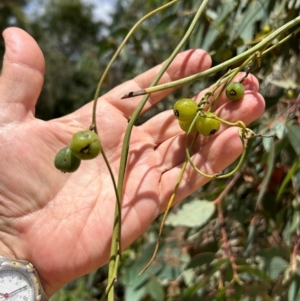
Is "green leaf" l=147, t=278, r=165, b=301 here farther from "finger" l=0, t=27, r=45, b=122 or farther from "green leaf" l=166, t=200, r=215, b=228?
"finger" l=0, t=27, r=45, b=122

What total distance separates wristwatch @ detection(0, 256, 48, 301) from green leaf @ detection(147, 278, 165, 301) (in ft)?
1.44

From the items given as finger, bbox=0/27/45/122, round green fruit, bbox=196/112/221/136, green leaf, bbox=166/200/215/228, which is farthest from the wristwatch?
round green fruit, bbox=196/112/221/136

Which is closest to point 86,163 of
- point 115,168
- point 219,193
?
point 115,168

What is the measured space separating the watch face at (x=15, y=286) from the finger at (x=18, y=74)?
467 mm

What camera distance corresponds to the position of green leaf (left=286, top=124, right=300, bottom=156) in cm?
147

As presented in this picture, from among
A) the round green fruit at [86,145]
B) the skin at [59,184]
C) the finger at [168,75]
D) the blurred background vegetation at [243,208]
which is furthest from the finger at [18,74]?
the blurred background vegetation at [243,208]

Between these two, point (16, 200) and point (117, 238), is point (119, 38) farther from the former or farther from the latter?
point (117, 238)

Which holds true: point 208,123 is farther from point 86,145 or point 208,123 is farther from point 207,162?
point 86,145

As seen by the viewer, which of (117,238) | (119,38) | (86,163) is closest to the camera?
(117,238)

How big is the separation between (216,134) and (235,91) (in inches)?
6.1

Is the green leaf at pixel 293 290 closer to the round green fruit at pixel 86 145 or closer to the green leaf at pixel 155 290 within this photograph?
the green leaf at pixel 155 290

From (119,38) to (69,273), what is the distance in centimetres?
150

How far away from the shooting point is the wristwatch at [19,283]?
1.44 meters

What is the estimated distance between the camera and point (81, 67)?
3.13 meters
